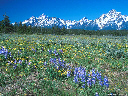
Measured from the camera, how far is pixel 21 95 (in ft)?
14.2

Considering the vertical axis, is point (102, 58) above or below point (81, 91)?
above

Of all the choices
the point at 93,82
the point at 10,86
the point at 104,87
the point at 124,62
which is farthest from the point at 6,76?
the point at 124,62

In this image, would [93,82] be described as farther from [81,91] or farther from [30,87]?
[30,87]

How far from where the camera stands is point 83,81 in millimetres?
4477

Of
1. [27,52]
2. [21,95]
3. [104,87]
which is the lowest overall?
[21,95]

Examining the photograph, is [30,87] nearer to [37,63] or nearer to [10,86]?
[10,86]

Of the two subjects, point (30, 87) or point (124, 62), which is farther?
point (124, 62)

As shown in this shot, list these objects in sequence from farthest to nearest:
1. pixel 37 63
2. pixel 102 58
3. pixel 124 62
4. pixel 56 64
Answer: pixel 102 58 < pixel 124 62 < pixel 37 63 < pixel 56 64

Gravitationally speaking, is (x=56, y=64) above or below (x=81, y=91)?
above

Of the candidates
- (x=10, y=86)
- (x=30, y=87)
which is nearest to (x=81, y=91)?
(x=30, y=87)

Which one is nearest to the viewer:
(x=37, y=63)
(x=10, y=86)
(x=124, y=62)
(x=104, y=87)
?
(x=104, y=87)

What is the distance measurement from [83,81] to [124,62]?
188 inches

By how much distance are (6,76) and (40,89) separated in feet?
7.23

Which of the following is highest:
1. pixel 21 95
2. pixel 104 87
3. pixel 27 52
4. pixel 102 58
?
pixel 27 52
